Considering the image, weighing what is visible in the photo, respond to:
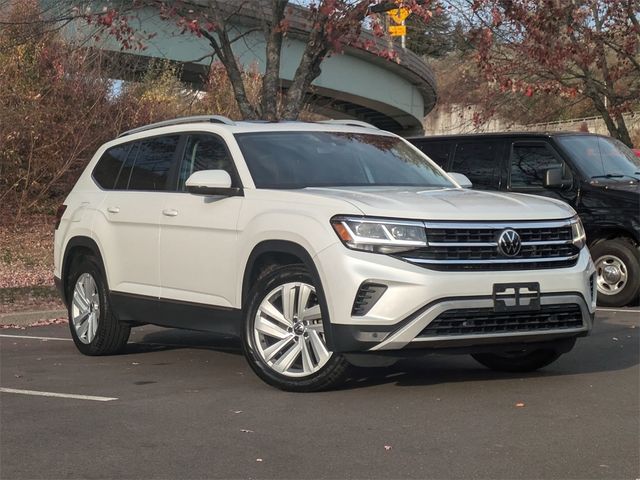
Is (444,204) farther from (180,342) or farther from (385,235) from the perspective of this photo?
(180,342)

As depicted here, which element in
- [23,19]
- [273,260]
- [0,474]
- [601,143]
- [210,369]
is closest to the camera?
[0,474]

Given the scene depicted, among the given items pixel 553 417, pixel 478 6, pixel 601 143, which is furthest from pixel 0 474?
pixel 478 6

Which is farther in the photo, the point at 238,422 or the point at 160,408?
the point at 160,408

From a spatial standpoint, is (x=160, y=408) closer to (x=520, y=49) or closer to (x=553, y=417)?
(x=553, y=417)

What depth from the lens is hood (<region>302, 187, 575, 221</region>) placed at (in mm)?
6383

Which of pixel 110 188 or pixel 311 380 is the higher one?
pixel 110 188

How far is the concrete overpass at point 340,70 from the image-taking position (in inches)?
969

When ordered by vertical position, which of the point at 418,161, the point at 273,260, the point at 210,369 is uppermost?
the point at 418,161

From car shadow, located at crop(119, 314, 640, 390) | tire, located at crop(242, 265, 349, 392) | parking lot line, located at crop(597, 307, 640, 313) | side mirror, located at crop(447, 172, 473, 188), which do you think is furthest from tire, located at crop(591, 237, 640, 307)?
tire, located at crop(242, 265, 349, 392)

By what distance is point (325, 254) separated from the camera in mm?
6422

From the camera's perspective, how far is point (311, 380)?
6.66 m

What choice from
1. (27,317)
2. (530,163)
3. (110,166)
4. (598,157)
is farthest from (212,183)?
(598,157)

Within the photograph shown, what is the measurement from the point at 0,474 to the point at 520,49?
19.3 m

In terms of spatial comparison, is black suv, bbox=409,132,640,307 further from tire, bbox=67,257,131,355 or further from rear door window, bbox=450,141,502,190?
tire, bbox=67,257,131,355
